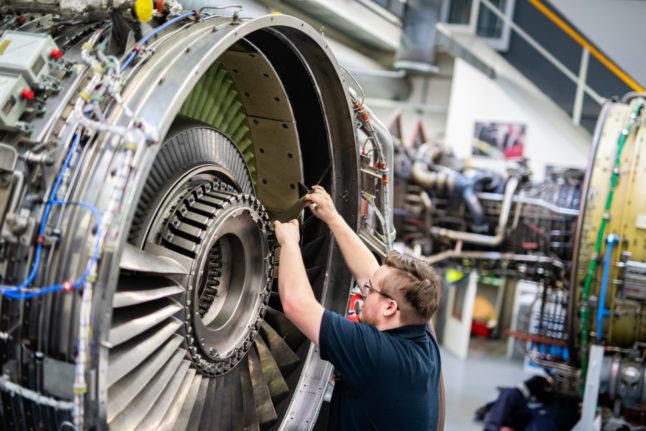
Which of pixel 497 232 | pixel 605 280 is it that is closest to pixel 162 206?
pixel 605 280

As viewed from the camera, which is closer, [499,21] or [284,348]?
[284,348]

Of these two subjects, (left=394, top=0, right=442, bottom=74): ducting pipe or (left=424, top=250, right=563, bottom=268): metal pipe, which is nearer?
(left=424, top=250, right=563, bottom=268): metal pipe

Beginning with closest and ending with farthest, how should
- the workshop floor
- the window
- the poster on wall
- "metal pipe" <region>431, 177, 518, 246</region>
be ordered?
the workshop floor
"metal pipe" <region>431, 177, 518, 246</region>
the poster on wall
the window

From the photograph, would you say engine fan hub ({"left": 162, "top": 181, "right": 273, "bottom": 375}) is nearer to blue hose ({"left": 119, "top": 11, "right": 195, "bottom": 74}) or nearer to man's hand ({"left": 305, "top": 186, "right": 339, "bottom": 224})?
man's hand ({"left": 305, "top": 186, "right": 339, "bottom": 224})

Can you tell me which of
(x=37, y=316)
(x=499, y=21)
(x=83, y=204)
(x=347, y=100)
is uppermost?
(x=499, y=21)

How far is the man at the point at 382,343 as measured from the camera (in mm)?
2393

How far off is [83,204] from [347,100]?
156cm

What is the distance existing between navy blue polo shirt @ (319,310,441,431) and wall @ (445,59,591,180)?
884 centimetres

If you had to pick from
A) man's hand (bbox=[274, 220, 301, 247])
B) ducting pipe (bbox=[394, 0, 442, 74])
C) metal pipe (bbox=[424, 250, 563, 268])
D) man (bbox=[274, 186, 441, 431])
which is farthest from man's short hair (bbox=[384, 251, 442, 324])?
ducting pipe (bbox=[394, 0, 442, 74])

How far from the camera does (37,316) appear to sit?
6.16ft

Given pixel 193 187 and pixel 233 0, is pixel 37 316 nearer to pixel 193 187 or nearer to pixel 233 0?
pixel 193 187

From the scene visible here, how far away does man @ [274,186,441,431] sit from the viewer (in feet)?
7.85

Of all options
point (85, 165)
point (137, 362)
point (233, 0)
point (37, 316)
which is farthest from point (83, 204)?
point (233, 0)

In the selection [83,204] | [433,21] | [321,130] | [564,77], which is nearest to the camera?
[83,204]
